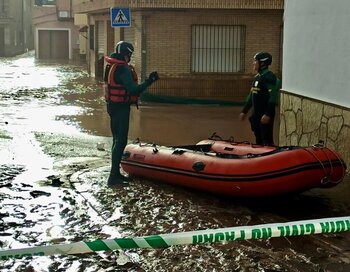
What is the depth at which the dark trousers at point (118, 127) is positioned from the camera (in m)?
8.38

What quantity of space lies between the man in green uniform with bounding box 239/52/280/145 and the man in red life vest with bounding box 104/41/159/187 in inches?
76.0

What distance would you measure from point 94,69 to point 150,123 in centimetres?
1447

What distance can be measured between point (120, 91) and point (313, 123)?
2.99 metres

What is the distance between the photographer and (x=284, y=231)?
3756 mm

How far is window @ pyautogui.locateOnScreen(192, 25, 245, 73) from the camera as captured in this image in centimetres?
1903

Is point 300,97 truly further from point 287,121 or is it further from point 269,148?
point 269,148

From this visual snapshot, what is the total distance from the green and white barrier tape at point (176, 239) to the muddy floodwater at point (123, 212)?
155 cm

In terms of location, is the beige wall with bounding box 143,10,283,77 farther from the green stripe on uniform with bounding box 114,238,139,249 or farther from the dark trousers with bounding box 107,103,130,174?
the green stripe on uniform with bounding box 114,238,139,249

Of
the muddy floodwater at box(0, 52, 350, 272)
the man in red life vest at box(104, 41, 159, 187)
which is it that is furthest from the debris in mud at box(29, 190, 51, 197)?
the man in red life vest at box(104, 41, 159, 187)

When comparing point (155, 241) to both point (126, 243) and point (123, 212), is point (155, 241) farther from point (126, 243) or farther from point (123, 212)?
point (123, 212)

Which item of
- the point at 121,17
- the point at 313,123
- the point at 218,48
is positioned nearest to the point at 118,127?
the point at 313,123

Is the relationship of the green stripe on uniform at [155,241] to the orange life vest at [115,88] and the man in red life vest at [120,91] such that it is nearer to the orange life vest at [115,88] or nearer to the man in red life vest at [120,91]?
the man in red life vest at [120,91]

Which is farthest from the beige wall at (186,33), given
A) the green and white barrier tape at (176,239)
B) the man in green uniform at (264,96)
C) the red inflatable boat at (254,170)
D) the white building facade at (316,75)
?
the green and white barrier tape at (176,239)

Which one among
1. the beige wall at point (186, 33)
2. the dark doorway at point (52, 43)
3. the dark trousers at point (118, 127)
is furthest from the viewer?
the dark doorway at point (52, 43)
